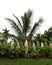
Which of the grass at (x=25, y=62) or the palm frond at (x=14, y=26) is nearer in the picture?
the grass at (x=25, y=62)

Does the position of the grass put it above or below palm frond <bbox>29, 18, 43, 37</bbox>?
below

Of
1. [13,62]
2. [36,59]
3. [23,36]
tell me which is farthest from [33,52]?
[23,36]

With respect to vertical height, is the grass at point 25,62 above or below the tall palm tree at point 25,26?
below

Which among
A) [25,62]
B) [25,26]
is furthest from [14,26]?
[25,62]

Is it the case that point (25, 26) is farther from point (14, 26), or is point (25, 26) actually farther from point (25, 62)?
point (25, 62)

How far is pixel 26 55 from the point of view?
7.15 m

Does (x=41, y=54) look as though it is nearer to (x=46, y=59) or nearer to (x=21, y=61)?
(x=46, y=59)

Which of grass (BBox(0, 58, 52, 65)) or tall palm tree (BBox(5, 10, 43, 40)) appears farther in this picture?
tall palm tree (BBox(5, 10, 43, 40))

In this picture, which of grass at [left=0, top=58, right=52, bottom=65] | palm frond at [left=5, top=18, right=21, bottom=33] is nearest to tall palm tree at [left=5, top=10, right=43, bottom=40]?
palm frond at [left=5, top=18, right=21, bottom=33]

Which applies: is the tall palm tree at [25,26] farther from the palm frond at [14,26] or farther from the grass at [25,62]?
the grass at [25,62]

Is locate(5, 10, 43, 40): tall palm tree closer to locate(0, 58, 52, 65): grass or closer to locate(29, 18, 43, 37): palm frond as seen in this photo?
locate(29, 18, 43, 37): palm frond

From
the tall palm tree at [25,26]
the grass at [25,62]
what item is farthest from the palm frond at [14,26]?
the grass at [25,62]

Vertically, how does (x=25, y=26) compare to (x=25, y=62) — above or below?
above

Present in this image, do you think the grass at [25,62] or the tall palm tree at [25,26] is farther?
the tall palm tree at [25,26]
